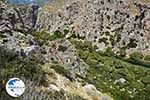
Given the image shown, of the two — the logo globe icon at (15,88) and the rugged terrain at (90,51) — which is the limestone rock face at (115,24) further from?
the logo globe icon at (15,88)

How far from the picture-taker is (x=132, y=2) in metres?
194

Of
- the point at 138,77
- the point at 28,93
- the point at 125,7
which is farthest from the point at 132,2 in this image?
the point at 28,93

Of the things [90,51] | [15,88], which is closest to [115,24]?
[90,51]

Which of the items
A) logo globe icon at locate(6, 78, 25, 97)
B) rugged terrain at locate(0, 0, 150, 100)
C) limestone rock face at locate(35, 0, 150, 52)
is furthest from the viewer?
limestone rock face at locate(35, 0, 150, 52)

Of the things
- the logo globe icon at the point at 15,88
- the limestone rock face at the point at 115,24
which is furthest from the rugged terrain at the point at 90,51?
the logo globe icon at the point at 15,88

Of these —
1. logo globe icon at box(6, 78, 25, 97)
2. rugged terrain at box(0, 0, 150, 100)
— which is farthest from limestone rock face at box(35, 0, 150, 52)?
logo globe icon at box(6, 78, 25, 97)

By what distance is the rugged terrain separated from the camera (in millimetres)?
33931

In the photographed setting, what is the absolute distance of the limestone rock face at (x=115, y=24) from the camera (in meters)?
181

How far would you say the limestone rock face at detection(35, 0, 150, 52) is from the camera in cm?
18125

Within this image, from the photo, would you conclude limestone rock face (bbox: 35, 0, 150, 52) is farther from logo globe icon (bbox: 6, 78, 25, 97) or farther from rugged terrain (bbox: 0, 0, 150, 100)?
logo globe icon (bbox: 6, 78, 25, 97)

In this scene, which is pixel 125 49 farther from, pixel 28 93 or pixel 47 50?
pixel 28 93

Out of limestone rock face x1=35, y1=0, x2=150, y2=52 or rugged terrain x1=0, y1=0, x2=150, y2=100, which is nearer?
rugged terrain x1=0, y1=0, x2=150, y2=100

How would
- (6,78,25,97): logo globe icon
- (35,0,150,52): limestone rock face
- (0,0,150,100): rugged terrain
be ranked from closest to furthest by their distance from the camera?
(6,78,25,97): logo globe icon < (0,0,150,100): rugged terrain < (35,0,150,52): limestone rock face

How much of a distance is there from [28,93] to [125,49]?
505 ft
